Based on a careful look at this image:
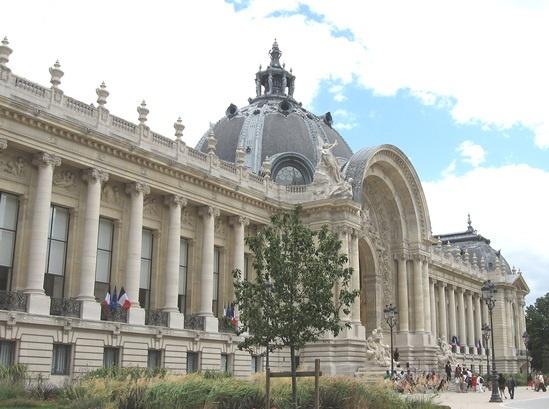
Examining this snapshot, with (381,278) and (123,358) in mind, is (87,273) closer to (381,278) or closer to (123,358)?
(123,358)

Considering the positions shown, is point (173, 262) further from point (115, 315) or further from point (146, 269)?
point (115, 315)

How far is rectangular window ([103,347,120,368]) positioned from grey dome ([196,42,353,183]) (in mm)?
19427

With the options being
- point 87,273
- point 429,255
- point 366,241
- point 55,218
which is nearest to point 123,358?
point 87,273

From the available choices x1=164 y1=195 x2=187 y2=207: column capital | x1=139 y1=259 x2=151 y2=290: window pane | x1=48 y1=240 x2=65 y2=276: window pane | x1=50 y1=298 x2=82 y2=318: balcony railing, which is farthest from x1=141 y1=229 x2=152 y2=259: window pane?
x1=50 y1=298 x2=82 y2=318: balcony railing

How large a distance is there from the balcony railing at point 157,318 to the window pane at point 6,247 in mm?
7537

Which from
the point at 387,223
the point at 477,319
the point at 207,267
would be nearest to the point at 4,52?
the point at 207,267

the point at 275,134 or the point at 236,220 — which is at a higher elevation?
the point at 275,134

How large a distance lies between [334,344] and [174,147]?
1448 cm

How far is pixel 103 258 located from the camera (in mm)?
31234

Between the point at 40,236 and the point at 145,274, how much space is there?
7514 mm

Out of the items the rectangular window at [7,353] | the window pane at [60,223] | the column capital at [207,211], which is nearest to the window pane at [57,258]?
the window pane at [60,223]

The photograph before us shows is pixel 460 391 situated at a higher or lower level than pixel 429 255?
lower

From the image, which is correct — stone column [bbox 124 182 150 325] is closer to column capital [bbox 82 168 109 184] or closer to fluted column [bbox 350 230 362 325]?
column capital [bbox 82 168 109 184]

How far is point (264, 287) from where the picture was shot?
1922 cm
